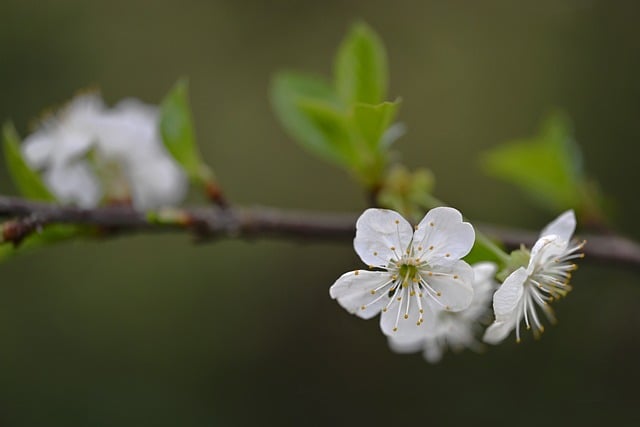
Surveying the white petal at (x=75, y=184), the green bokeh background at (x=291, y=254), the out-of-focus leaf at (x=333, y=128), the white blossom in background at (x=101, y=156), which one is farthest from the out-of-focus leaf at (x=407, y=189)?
the green bokeh background at (x=291, y=254)

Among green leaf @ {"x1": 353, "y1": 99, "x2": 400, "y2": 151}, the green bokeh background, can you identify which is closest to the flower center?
green leaf @ {"x1": 353, "y1": 99, "x2": 400, "y2": 151}

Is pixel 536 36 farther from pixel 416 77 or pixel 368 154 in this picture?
pixel 368 154

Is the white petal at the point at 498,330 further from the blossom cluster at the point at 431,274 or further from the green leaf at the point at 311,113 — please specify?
the green leaf at the point at 311,113

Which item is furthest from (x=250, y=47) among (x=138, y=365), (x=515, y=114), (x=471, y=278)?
(x=471, y=278)

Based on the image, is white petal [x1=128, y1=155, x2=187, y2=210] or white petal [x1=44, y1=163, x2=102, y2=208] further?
white petal [x1=128, y1=155, x2=187, y2=210]

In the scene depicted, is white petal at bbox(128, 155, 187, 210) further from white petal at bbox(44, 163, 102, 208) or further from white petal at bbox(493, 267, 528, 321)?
white petal at bbox(493, 267, 528, 321)

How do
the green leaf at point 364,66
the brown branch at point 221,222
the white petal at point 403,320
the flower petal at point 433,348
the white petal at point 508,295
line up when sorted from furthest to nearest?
the flower petal at point 433,348 → the green leaf at point 364,66 → the brown branch at point 221,222 → the white petal at point 403,320 → the white petal at point 508,295

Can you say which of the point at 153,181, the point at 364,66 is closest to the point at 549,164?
the point at 364,66

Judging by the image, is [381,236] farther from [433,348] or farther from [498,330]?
[433,348]
